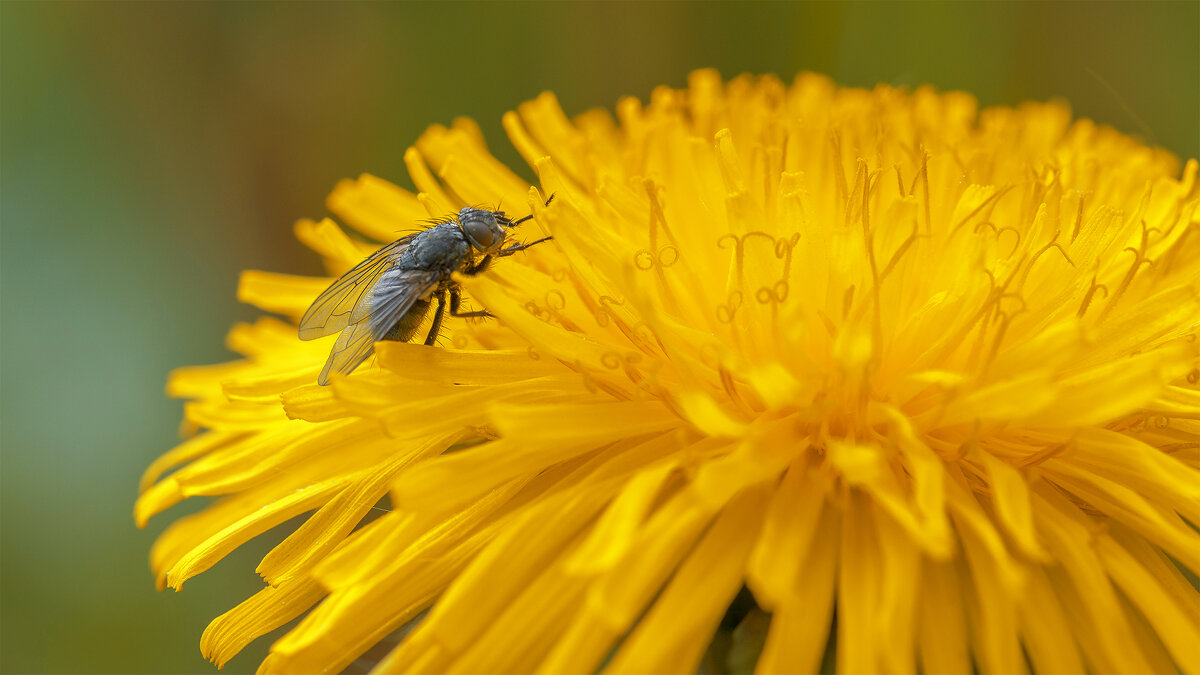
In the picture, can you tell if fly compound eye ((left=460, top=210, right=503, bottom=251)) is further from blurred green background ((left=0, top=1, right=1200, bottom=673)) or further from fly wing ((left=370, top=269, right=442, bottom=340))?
blurred green background ((left=0, top=1, right=1200, bottom=673))

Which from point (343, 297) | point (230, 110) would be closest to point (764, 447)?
point (343, 297)

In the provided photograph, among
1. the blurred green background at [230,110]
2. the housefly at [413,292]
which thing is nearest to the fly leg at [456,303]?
the housefly at [413,292]

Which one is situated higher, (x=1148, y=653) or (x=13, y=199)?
(x=13, y=199)

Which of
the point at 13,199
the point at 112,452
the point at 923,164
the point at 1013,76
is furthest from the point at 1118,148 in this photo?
the point at 13,199

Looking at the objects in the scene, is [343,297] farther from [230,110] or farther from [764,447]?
[230,110]

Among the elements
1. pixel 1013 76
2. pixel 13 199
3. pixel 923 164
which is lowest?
pixel 923 164

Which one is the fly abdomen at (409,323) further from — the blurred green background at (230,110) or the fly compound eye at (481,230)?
Answer: the blurred green background at (230,110)

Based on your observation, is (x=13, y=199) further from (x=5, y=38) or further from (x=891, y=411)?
(x=891, y=411)

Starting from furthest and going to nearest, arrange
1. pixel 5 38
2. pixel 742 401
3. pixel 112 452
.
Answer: pixel 5 38
pixel 112 452
pixel 742 401
